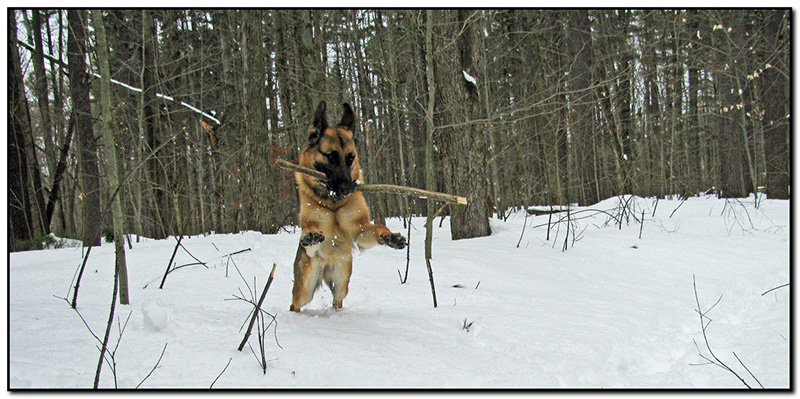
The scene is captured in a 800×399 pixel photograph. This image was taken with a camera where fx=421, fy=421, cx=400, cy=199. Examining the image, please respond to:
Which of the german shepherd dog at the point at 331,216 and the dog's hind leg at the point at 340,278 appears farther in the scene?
the dog's hind leg at the point at 340,278

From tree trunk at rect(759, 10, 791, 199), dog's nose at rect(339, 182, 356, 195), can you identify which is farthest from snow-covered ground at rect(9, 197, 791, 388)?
tree trunk at rect(759, 10, 791, 199)

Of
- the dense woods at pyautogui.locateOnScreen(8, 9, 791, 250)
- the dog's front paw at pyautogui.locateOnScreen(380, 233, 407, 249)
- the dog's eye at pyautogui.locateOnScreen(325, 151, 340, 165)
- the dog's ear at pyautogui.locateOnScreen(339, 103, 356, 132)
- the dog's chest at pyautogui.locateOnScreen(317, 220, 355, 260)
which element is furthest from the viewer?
the dense woods at pyautogui.locateOnScreen(8, 9, 791, 250)

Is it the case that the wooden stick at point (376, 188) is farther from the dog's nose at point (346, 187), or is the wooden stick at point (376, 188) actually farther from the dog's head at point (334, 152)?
the dog's nose at point (346, 187)

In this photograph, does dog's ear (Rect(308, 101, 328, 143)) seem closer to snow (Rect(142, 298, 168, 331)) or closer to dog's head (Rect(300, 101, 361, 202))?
dog's head (Rect(300, 101, 361, 202))

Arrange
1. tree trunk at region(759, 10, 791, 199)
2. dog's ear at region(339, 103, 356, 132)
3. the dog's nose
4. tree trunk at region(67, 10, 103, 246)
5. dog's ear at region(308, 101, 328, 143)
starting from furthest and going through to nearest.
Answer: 1. tree trunk at region(759, 10, 791, 199)
2. tree trunk at region(67, 10, 103, 246)
3. dog's ear at region(339, 103, 356, 132)
4. dog's ear at region(308, 101, 328, 143)
5. the dog's nose

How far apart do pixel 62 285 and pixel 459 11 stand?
6.46 metres

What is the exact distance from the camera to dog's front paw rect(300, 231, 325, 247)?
7.93 feet

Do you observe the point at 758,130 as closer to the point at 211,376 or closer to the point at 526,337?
the point at 526,337

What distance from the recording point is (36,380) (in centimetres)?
159

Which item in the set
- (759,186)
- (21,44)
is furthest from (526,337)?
(759,186)

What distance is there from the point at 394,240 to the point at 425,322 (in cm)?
79

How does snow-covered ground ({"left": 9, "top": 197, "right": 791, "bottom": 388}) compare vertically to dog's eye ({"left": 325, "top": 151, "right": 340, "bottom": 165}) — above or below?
below

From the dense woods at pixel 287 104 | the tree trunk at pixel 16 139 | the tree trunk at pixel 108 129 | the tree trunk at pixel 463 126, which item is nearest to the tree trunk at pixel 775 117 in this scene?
the dense woods at pixel 287 104

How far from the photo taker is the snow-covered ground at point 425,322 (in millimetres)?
1967
